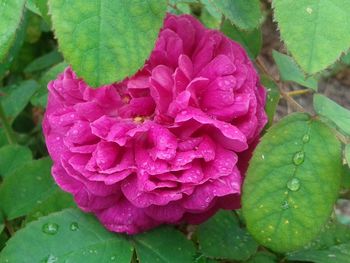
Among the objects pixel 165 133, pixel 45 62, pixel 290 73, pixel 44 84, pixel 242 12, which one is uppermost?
pixel 242 12

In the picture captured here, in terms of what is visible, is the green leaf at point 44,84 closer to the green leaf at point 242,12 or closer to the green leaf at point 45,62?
the green leaf at point 45,62

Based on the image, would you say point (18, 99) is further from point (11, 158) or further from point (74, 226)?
point (74, 226)

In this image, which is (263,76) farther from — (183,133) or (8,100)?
(8,100)

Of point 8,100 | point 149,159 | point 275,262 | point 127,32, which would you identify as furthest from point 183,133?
point 8,100

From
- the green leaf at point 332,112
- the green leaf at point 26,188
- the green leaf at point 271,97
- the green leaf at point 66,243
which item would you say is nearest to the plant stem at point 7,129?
the green leaf at point 26,188

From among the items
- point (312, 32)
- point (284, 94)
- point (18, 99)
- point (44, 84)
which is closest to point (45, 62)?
point (18, 99)

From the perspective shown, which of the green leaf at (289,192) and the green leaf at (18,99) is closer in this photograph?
the green leaf at (289,192)

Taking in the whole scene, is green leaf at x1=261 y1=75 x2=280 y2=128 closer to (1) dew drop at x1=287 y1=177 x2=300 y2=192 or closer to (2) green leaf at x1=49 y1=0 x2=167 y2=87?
(1) dew drop at x1=287 y1=177 x2=300 y2=192
